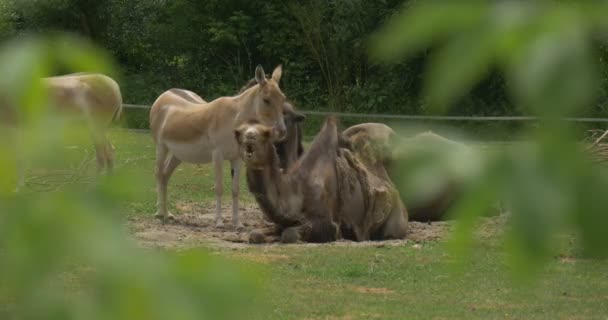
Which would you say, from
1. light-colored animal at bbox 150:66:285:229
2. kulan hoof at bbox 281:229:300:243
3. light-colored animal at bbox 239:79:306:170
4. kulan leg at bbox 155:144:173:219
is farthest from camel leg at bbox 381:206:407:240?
kulan leg at bbox 155:144:173:219

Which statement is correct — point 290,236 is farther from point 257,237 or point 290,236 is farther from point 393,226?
point 393,226

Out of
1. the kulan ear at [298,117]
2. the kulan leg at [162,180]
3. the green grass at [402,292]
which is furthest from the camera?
the kulan leg at [162,180]

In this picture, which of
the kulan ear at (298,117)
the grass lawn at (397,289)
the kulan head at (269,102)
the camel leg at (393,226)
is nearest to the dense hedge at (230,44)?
the kulan head at (269,102)

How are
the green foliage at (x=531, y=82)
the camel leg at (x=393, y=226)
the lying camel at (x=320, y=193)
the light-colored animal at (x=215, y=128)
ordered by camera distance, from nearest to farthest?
the green foliage at (x=531, y=82) < the lying camel at (x=320, y=193) < the camel leg at (x=393, y=226) < the light-colored animal at (x=215, y=128)

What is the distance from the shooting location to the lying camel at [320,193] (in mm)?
9617

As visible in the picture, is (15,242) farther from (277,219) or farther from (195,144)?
(195,144)

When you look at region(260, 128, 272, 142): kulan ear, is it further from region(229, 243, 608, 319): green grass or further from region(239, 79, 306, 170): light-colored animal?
region(229, 243, 608, 319): green grass

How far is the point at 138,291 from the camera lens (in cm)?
52

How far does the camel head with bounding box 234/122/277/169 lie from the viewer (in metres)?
9.51

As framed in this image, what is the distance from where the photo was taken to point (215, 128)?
1104 cm

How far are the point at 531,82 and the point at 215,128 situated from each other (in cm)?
1059

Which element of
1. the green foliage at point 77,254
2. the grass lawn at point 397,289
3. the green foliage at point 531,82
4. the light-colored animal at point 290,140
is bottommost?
the grass lawn at point 397,289

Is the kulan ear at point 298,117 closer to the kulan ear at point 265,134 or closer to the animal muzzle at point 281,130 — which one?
the animal muzzle at point 281,130

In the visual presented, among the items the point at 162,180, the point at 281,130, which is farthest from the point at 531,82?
the point at 162,180
